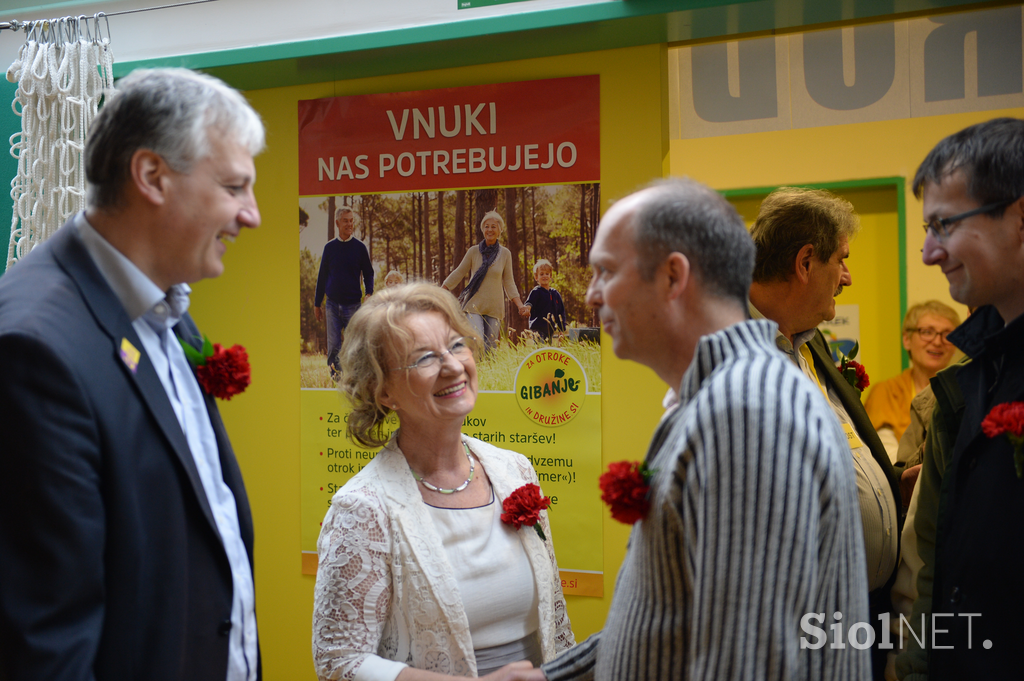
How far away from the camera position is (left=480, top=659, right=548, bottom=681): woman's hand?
1.80 meters

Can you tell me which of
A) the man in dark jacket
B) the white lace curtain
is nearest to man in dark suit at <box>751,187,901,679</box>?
the man in dark jacket

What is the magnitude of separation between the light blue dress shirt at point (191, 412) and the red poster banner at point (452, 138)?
5.83 feet

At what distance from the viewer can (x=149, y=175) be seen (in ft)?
4.88

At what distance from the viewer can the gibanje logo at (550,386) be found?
125 inches

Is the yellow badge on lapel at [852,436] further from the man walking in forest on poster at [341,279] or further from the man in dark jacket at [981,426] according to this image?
the man walking in forest on poster at [341,279]

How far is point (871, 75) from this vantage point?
4121 millimetres

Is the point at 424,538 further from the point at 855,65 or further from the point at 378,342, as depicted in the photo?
the point at 855,65

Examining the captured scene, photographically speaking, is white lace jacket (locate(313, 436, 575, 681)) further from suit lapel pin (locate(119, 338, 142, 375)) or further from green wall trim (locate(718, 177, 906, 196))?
green wall trim (locate(718, 177, 906, 196))

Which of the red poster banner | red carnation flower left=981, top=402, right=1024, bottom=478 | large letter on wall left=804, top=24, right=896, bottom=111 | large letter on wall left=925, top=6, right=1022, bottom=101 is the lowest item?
red carnation flower left=981, top=402, right=1024, bottom=478

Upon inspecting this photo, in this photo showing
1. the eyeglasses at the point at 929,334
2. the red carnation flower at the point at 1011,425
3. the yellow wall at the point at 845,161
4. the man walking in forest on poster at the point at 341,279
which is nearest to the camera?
the red carnation flower at the point at 1011,425

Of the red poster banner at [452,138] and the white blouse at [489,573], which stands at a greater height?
the red poster banner at [452,138]

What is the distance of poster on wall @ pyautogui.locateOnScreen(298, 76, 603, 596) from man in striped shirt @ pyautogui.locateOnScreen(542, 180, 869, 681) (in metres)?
1.72

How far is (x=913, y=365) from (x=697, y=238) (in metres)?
3.94

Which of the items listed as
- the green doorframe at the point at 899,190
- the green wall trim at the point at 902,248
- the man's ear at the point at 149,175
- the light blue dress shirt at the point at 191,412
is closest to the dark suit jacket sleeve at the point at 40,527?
the light blue dress shirt at the point at 191,412
